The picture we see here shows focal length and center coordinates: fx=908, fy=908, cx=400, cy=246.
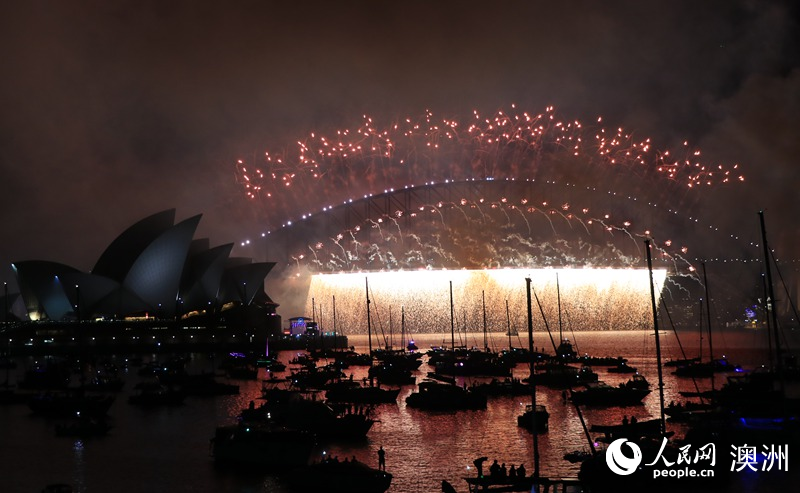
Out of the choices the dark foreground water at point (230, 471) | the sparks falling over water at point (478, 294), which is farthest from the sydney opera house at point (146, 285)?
the dark foreground water at point (230, 471)

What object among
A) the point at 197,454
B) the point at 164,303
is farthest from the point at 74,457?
the point at 164,303

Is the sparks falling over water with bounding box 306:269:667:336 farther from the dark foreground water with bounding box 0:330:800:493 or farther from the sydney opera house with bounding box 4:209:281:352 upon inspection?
the dark foreground water with bounding box 0:330:800:493

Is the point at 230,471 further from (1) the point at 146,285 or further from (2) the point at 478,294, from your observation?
(2) the point at 478,294

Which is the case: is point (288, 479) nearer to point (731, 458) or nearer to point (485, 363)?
point (731, 458)

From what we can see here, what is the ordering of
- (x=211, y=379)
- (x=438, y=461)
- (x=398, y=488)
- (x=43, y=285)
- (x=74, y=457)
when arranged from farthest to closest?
1. (x=43, y=285)
2. (x=211, y=379)
3. (x=74, y=457)
4. (x=438, y=461)
5. (x=398, y=488)

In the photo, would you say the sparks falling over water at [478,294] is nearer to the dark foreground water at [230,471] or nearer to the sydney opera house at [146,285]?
the sydney opera house at [146,285]

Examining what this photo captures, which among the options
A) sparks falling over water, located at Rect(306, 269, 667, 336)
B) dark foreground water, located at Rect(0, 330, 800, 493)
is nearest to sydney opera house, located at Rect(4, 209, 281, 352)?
sparks falling over water, located at Rect(306, 269, 667, 336)
